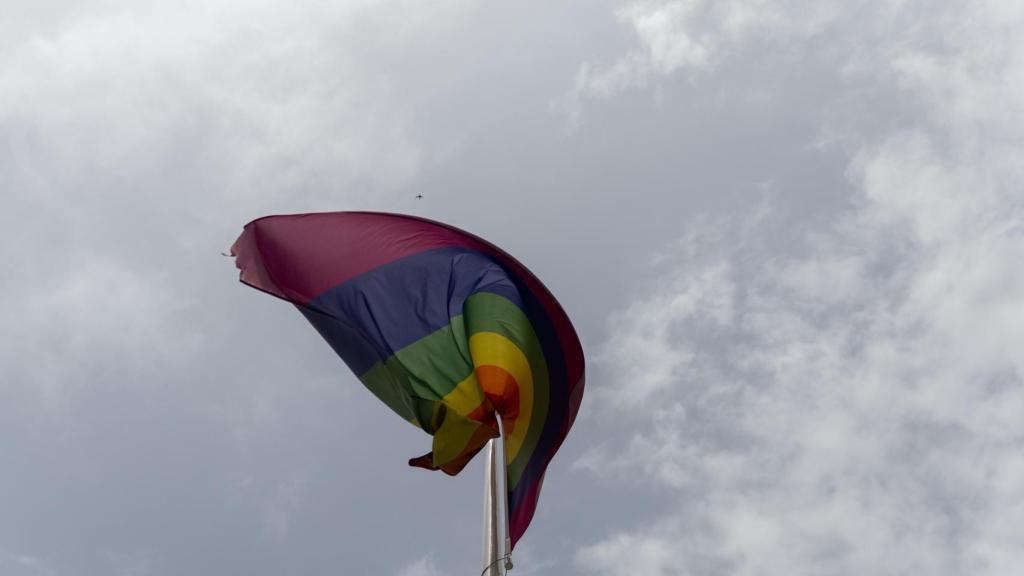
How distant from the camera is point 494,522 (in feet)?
36.2

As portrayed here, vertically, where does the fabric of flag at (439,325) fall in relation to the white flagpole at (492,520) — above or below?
above

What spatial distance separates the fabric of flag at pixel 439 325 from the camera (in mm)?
12438

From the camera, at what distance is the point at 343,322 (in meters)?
13.3

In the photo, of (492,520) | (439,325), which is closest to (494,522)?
(492,520)

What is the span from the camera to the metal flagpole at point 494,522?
10.7 metres

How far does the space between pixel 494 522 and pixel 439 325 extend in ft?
9.82

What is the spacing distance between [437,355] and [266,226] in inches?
147

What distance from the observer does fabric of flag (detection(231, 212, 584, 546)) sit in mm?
12438

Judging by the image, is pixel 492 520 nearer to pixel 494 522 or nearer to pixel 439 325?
pixel 494 522

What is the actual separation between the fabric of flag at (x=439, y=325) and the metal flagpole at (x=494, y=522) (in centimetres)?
75

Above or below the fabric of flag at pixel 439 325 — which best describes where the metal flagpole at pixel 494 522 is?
below

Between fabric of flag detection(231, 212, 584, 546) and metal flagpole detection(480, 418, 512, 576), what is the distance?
747mm

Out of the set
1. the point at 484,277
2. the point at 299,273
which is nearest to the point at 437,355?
the point at 484,277

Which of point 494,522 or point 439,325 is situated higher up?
point 439,325
